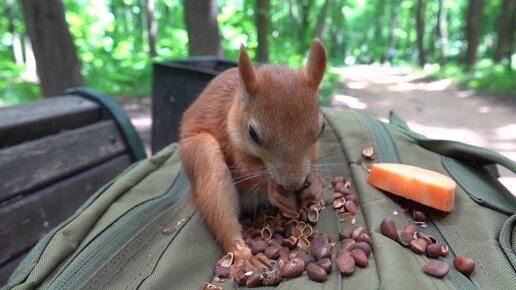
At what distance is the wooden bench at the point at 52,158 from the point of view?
1.89 metres

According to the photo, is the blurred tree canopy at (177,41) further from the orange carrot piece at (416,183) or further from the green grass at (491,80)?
the orange carrot piece at (416,183)

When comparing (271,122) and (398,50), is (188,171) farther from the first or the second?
(398,50)

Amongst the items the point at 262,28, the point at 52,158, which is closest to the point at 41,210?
the point at 52,158

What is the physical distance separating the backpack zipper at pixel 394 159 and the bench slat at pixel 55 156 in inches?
60.0

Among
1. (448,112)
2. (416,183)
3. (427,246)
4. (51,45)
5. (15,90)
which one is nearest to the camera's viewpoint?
(427,246)

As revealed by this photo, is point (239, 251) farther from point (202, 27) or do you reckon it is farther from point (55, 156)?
point (202, 27)

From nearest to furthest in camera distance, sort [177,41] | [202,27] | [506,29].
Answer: [202,27] < [177,41] < [506,29]

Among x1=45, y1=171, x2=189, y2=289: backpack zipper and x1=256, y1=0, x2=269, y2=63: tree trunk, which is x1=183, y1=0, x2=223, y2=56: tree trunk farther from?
x1=45, y1=171, x2=189, y2=289: backpack zipper

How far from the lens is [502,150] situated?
5.14m

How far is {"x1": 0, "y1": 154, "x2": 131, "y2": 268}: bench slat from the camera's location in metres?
1.83

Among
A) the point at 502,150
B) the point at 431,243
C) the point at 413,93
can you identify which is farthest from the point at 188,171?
the point at 413,93

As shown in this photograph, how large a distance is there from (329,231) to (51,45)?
4123 mm

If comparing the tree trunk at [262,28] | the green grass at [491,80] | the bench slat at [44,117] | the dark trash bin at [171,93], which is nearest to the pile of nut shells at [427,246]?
the bench slat at [44,117]

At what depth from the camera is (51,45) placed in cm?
459
